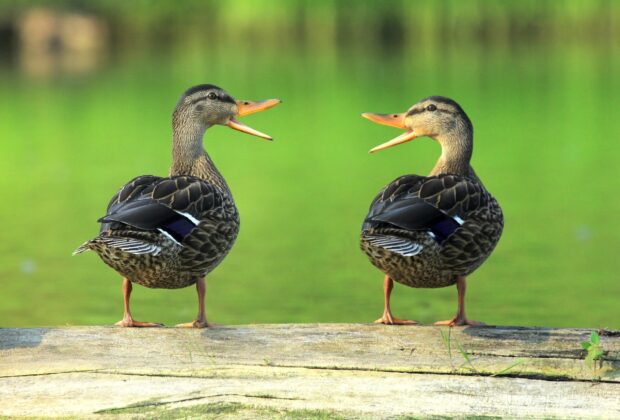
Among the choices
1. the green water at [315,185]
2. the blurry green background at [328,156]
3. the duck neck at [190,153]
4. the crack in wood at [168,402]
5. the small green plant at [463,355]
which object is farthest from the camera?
the blurry green background at [328,156]

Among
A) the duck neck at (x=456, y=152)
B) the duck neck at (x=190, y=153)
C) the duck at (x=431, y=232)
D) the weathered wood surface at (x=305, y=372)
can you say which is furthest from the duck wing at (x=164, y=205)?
the duck neck at (x=456, y=152)

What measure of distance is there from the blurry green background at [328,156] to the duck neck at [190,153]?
105 inches

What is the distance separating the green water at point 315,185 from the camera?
8.78 metres

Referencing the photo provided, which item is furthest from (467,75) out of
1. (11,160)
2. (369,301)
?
(369,301)

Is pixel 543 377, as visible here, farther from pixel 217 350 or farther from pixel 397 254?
pixel 217 350

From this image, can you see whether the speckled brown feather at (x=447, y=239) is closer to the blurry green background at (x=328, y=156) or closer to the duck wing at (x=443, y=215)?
the duck wing at (x=443, y=215)

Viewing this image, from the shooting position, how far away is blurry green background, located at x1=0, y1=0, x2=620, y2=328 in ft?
29.3

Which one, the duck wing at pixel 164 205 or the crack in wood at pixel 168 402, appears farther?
the duck wing at pixel 164 205

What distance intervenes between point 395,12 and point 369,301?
37995 millimetres

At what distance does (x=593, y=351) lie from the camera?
4.58 m

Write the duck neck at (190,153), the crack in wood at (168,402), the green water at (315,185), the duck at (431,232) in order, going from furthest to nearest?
the green water at (315,185) < the duck neck at (190,153) < the duck at (431,232) < the crack in wood at (168,402)

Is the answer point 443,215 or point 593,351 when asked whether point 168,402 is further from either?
point 593,351

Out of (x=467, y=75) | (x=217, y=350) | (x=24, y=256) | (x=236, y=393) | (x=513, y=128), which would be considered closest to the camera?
(x=236, y=393)

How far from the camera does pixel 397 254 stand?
4980 mm
